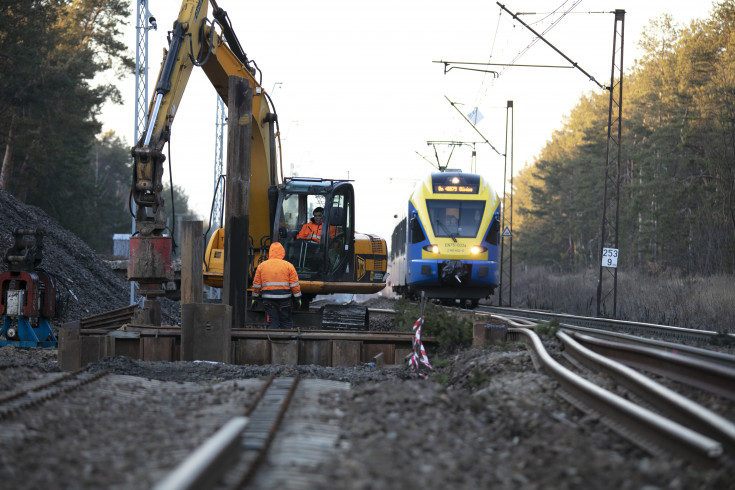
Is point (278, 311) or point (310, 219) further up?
point (310, 219)

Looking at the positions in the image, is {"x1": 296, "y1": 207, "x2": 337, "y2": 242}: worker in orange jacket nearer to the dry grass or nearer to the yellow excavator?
the yellow excavator

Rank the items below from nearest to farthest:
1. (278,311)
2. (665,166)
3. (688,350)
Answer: (688,350)
(278,311)
(665,166)

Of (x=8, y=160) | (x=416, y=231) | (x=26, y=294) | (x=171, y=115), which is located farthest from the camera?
(x=8, y=160)

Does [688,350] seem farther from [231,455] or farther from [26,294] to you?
[26,294]

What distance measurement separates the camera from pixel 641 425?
557 cm

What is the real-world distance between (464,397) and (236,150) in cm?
679

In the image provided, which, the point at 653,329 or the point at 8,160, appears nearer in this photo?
the point at 653,329

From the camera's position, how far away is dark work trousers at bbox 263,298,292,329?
13.4 metres

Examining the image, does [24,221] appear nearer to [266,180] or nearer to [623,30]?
[266,180]

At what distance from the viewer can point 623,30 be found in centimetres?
2723

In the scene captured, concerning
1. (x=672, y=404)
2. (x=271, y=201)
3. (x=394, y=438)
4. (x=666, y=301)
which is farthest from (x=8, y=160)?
(x=672, y=404)

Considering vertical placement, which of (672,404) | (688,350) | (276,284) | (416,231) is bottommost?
(672,404)

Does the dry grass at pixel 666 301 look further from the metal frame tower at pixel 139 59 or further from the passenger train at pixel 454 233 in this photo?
the metal frame tower at pixel 139 59

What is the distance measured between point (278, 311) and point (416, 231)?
9.27 metres
